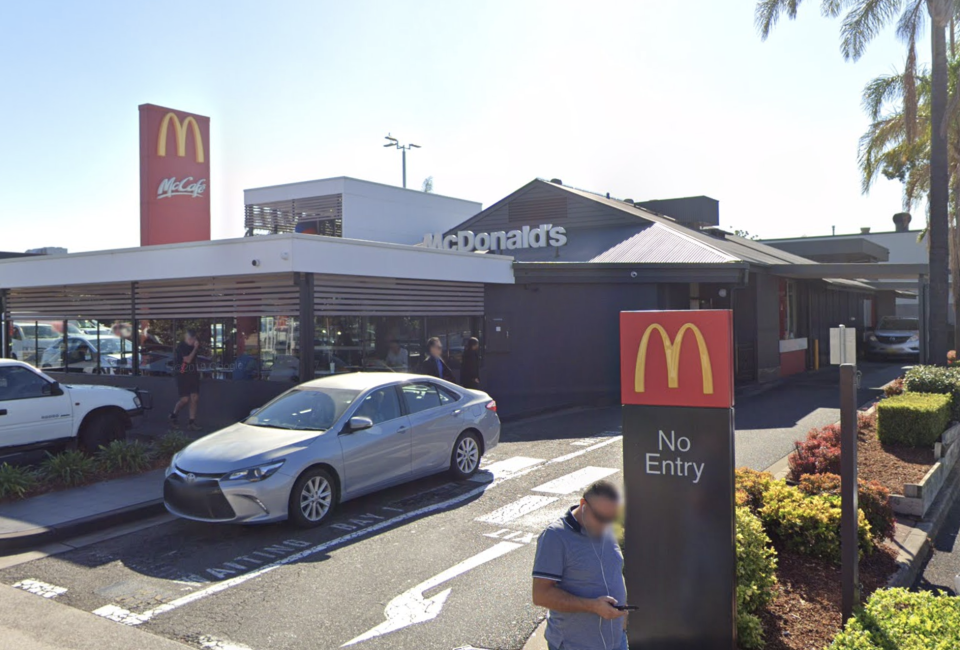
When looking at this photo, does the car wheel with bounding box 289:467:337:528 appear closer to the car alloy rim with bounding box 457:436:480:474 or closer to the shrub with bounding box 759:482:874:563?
the car alloy rim with bounding box 457:436:480:474

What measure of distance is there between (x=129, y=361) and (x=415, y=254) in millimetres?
6644

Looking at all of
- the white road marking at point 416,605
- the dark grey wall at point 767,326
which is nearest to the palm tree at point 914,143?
the dark grey wall at point 767,326

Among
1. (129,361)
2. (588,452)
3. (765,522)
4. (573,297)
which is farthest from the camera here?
(573,297)

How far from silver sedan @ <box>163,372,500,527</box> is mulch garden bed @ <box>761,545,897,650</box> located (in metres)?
4.44

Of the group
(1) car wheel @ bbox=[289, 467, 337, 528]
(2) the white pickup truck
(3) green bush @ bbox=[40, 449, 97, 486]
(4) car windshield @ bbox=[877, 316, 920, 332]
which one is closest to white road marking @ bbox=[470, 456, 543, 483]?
(1) car wheel @ bbox=[289, 467, 337, 528]

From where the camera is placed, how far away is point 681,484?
4.75 metres

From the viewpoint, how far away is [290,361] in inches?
558

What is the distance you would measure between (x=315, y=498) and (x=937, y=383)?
1012 cm

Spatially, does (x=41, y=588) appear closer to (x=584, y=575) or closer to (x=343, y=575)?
(x=343, y=575)

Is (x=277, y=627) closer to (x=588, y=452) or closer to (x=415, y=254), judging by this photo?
(x=588, y=452)

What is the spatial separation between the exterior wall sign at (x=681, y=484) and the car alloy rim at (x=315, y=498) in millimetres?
4317

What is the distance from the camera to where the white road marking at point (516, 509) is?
8.56 meters

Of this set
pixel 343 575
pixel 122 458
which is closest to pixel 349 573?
pixel 343 575

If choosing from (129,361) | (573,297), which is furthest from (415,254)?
(129,361)
